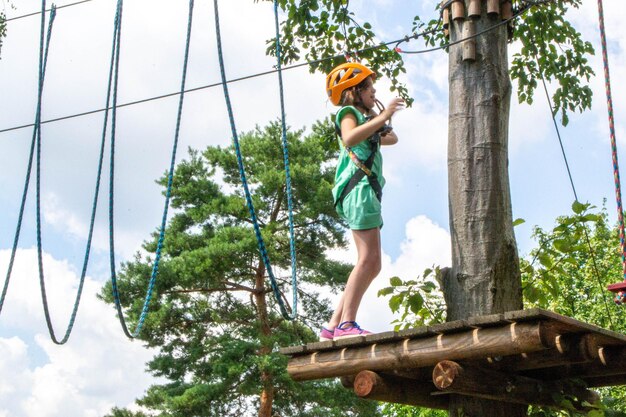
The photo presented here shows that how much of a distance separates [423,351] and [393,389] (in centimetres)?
48

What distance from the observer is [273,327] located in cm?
1630

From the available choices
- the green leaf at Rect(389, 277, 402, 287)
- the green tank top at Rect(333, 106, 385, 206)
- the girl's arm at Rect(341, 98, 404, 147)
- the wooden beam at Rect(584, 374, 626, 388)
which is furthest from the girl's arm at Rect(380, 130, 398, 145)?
the wooden beam at Rect(584, 374, 626, 388)

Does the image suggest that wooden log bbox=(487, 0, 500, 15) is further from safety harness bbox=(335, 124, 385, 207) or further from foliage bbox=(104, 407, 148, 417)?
foliage bbox=(104, 407, 148, 417)

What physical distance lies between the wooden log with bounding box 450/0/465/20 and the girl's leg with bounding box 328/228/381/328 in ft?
4.13

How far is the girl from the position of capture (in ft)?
13.2

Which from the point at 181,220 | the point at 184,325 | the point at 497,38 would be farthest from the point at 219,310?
the point at 497,38

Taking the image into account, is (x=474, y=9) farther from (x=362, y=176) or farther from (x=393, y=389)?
(x=393, y=389)

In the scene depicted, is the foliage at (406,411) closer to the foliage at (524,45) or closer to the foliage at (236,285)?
the foliage at (236,285)

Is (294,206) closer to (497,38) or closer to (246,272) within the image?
(246,272)

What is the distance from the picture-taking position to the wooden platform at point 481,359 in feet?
11.0

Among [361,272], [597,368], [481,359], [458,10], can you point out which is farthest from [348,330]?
[458,10]

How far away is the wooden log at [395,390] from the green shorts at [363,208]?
655 mm

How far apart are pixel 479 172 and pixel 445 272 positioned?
1.62ft

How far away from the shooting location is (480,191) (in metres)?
4.24
